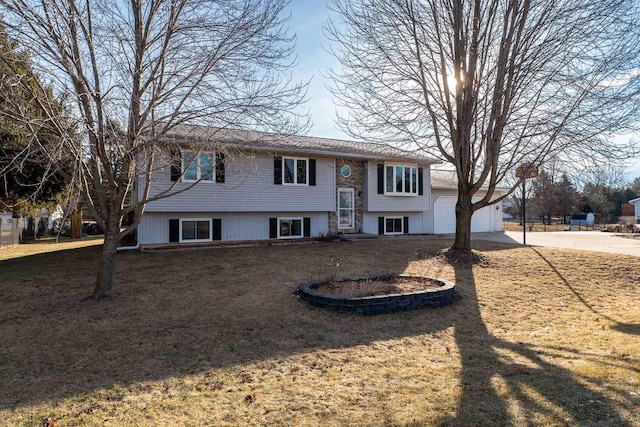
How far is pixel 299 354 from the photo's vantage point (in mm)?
4836

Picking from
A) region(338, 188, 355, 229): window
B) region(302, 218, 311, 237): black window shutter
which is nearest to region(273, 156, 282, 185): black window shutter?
region(302, 218, 311, 237): black window shutter

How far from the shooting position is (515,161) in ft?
36.3

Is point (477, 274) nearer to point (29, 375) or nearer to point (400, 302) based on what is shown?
point (400, 302)

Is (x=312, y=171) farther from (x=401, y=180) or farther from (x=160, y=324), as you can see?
(x=160, y=324)

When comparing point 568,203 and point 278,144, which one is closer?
point 278,144

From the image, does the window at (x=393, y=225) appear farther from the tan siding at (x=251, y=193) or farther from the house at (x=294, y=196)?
the tan siding at (x=251, y=193)

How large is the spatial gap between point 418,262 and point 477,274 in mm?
1746

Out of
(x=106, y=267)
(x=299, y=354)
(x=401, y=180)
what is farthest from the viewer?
(x=401, y=180)

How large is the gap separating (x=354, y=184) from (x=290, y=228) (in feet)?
12.3

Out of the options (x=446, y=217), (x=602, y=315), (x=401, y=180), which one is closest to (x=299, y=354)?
(x=602, y=315)

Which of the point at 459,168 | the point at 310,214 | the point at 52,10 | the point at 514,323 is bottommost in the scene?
the point at 514,323

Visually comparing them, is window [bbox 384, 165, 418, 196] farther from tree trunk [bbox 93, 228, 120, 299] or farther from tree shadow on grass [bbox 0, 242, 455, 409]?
tree trunk [bbox 93, 228, 120, 299]

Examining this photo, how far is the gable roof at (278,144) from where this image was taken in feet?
25.7

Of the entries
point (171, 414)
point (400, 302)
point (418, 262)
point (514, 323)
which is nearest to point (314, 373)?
point (171, 414)
